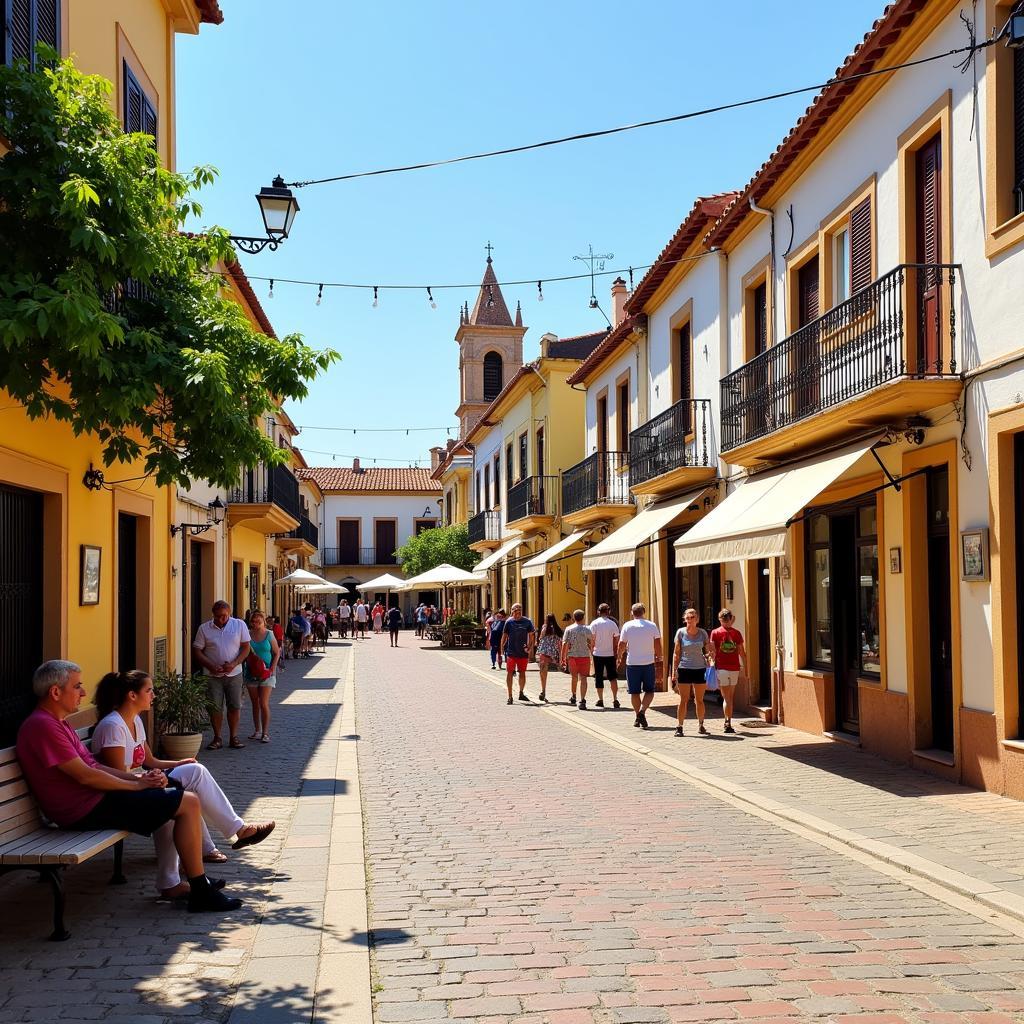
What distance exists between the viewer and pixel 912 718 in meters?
10.5

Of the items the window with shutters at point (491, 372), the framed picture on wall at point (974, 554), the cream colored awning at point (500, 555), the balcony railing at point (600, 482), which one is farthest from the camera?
the window with shutters at point (491, 372)

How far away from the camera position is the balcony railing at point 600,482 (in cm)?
2219

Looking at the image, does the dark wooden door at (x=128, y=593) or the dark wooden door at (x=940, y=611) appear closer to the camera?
the dark wooden door at (x=940, y=611)

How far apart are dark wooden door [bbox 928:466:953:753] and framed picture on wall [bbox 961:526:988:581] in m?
0.75

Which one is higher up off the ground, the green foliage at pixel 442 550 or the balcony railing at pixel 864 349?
the balcony railing at pixel 864 349

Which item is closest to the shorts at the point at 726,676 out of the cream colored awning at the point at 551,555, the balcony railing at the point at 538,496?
the cream colored awning at the point at 551,555

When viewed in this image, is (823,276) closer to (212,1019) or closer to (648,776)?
(648,776)

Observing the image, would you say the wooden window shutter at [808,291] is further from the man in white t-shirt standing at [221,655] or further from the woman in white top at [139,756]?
the woman in white top at [139,756]

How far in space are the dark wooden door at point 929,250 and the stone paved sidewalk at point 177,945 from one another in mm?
6729

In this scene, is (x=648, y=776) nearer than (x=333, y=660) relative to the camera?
Yes

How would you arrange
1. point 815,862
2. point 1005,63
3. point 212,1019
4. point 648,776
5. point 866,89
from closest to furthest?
point 212,1019, point 815,862, point 1005,63, point 648,776, point 866,89

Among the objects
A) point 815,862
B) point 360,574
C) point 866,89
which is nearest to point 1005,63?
point 866,89

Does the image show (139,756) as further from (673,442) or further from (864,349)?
(673,442)

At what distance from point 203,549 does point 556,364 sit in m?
13.4
